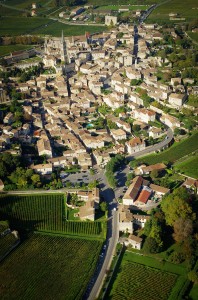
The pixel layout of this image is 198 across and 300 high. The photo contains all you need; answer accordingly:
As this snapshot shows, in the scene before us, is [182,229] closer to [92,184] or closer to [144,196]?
[144,196]

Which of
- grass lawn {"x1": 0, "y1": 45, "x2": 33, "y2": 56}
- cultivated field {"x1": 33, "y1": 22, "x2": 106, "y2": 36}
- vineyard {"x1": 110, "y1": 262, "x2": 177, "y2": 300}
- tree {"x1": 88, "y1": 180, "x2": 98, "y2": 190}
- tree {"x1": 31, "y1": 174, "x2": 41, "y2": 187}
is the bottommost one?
vineyard {"x1": 110, "y1": 262, "x2": 177, "y2": 300}

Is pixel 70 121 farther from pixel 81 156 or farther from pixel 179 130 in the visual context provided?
pixel 179 130

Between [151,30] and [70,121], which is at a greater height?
[151,30]

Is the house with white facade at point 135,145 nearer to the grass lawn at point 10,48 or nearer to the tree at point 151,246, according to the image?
the tree at point 151,246

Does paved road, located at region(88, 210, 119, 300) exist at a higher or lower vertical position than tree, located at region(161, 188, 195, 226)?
lower

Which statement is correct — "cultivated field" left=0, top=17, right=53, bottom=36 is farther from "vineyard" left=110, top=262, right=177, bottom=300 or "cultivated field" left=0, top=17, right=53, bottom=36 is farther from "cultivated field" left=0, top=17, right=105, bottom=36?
"vineyard" left=110, top=262, right=177, bottom=300

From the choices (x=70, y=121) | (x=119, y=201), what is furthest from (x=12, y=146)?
(x=119, y=201)

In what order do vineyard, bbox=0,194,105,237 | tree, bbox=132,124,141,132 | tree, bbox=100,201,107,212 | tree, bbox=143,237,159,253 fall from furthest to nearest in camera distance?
tree, bbox=132,124,141,132, tree, bbox=100,201,107,212, vineyard, bbox=0,194,105,237, tree, bbox=143,237,159,253

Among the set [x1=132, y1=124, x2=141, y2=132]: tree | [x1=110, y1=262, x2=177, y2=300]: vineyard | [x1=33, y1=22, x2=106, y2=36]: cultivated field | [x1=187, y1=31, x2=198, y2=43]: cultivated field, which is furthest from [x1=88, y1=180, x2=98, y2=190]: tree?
[x1=33, y1=22, x2=106, y2=36]: cultivated field
